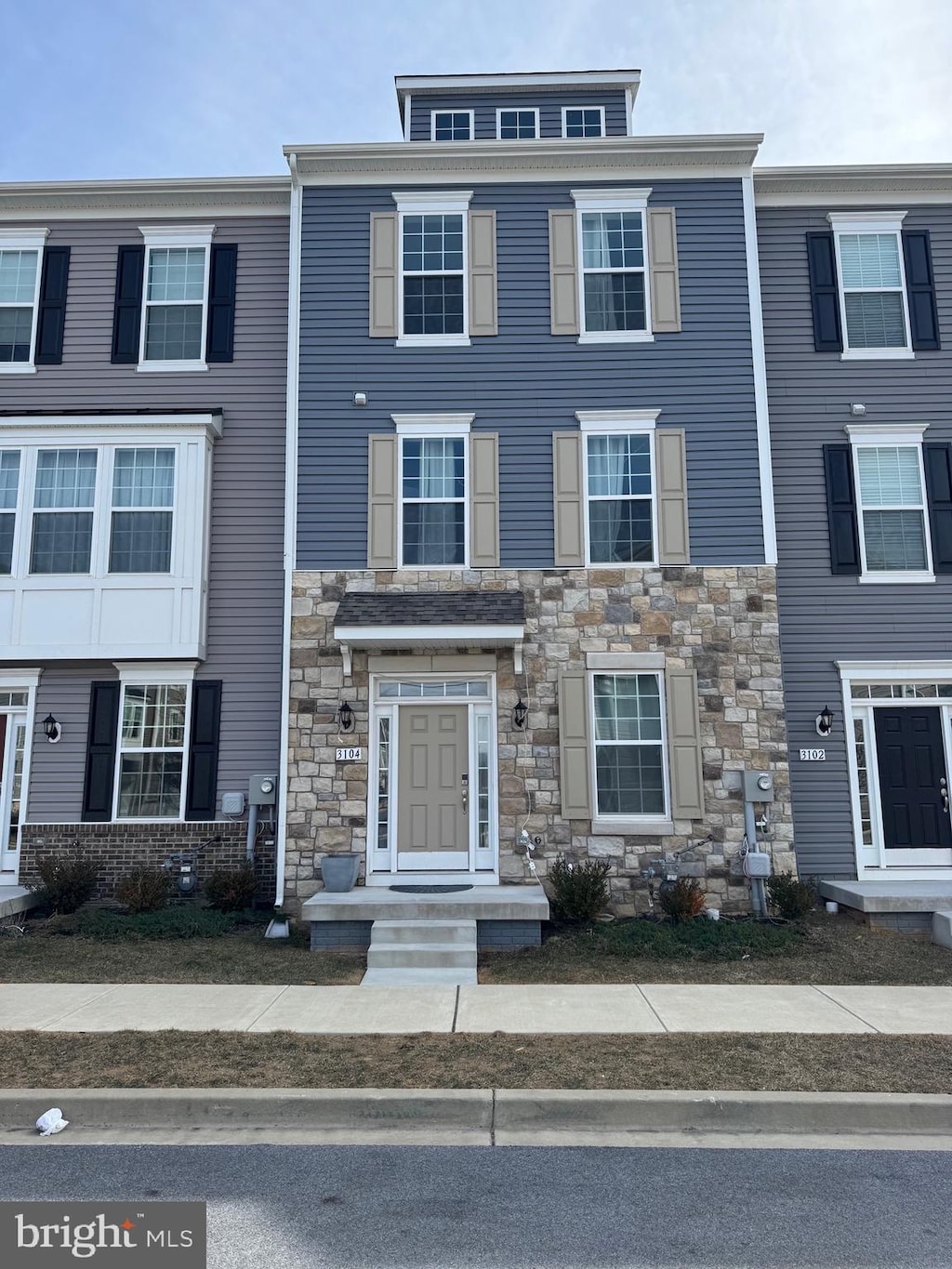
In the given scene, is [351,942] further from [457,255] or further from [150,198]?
[150,198]

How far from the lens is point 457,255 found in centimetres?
1080

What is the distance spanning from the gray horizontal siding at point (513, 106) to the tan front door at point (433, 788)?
8.99 metres

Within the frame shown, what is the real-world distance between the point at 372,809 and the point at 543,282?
254 inches

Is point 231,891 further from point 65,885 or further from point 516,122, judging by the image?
point 516,122

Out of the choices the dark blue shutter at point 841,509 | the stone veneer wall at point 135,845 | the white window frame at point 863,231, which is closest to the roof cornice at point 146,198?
the white window frame at point 863,231

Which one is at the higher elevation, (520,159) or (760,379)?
(520,159)

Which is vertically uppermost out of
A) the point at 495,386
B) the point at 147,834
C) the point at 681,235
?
the point at 681,235

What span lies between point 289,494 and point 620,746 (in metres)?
4.70

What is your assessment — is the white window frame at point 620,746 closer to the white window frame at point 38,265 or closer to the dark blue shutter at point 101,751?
the dark blue shutter at point 101,751

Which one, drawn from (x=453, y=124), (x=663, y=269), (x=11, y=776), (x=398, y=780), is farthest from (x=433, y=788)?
(x=453, y=124)

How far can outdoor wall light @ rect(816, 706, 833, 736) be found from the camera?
10430 mm

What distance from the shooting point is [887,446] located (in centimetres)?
1094

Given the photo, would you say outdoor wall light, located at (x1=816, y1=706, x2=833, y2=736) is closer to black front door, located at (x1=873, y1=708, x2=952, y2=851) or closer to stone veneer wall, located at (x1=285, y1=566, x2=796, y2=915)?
black front door, located at (x1=873, y1=708, x2=952, y2=851)

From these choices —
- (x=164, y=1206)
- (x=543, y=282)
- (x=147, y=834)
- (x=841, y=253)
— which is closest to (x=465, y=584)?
(x=543, y=282)
